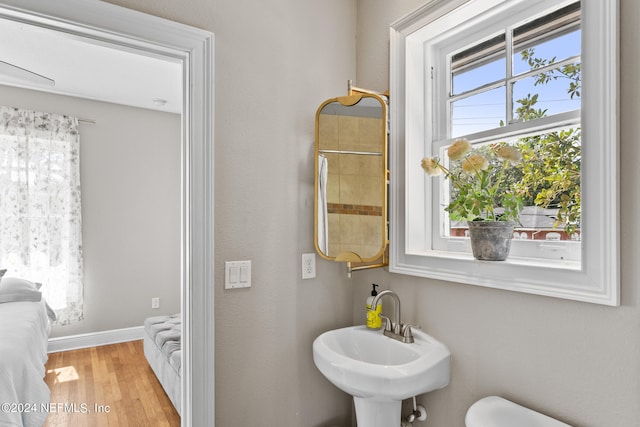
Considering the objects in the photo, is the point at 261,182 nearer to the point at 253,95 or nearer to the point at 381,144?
the point at 253,95

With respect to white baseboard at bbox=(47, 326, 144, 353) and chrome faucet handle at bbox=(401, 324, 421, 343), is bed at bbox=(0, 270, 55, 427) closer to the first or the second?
white baseboard at bbox=(47, 326, 144, 353)

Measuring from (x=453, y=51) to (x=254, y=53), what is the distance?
0.86 m

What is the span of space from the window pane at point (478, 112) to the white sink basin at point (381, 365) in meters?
0.87

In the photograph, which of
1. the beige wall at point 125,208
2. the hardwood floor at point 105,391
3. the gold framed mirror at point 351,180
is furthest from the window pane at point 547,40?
the beige wall at point 125,208

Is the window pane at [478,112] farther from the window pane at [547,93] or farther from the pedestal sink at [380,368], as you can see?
the pedestal sink at [380,368]

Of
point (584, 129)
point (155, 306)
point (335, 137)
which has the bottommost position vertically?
point (155, 306)

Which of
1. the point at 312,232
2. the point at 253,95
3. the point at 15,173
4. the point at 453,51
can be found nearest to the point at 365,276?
the point at 312,232

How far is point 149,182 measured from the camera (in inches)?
161

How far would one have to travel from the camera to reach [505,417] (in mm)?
1091

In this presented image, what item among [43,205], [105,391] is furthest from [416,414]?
[43,205]

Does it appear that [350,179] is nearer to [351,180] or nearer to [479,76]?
[351,180]

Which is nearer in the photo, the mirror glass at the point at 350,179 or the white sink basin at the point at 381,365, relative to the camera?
the white sink basin at the point at 381,365

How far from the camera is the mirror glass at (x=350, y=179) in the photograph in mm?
1610

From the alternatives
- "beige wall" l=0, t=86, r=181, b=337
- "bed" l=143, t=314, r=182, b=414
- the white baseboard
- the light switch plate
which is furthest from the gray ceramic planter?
the white baseboard
